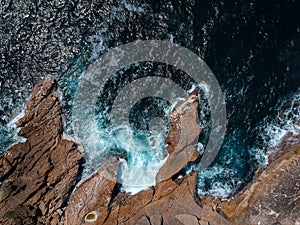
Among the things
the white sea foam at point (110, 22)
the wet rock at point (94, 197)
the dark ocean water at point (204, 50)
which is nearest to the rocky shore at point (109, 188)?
the wet rock at point (94, 197)

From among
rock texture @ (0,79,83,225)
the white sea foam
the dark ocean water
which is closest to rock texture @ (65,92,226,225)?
rock texture @ (0,79,83,225)

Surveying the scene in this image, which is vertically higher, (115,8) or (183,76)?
(115,8)

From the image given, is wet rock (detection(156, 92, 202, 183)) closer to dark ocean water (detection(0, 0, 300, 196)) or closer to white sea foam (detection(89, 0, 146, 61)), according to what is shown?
dark ocean water (detection(0, 0, 300, 196))

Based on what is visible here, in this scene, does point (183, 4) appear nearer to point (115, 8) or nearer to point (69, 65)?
point (115, 8)

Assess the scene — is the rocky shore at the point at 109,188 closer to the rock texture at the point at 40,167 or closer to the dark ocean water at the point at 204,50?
the rock texture at the point at 40,167

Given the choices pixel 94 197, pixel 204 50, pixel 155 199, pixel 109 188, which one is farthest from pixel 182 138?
pixel 94 197

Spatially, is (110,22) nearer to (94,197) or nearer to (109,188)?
(109,188)

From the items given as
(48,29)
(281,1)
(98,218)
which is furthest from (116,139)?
(281,1)
